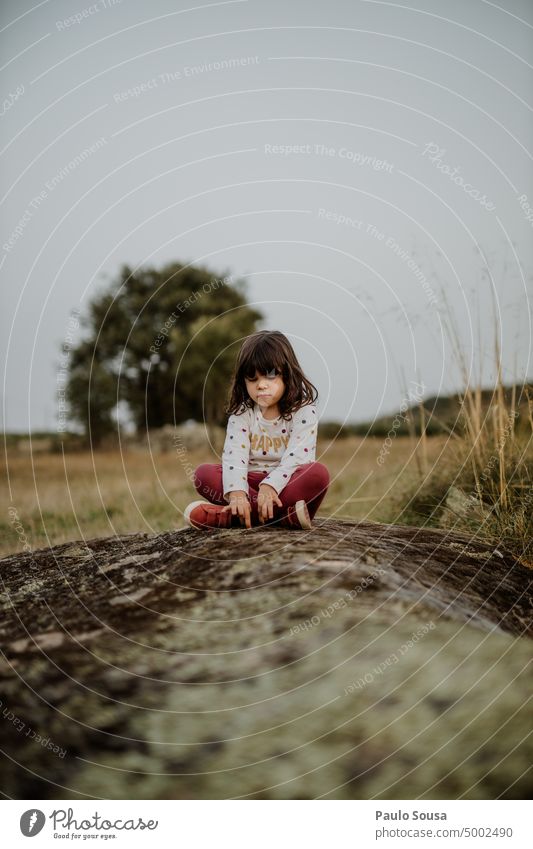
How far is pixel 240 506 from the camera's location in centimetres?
310

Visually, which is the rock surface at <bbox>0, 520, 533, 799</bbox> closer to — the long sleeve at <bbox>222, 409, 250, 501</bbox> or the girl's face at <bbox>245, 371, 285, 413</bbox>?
the long sleeve at <bbox>222, 409, 250, 501</bbox>

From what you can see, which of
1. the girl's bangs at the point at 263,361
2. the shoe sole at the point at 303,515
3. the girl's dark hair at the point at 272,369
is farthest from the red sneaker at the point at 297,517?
the girl's bangs at the point at 263,361

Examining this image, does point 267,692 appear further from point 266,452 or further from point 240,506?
point 266,452

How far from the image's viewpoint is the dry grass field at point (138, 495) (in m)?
5.23

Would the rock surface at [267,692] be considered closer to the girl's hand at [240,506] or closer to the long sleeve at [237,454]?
the girl's hand at [240,506]

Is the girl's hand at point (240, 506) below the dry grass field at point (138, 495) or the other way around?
the other way around

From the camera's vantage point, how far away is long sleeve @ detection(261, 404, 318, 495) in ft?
10.3

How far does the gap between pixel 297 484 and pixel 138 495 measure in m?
5.34

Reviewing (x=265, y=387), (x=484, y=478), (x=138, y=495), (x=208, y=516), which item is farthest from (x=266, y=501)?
(x=138, y=495)

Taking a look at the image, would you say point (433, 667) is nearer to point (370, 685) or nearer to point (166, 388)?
point (370, 685)

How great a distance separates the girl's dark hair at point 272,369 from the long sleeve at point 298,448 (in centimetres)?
6

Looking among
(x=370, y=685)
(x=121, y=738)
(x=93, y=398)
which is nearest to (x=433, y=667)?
(x=370, y=685)

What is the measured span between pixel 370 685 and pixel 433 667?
228 mm

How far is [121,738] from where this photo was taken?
2055mm
